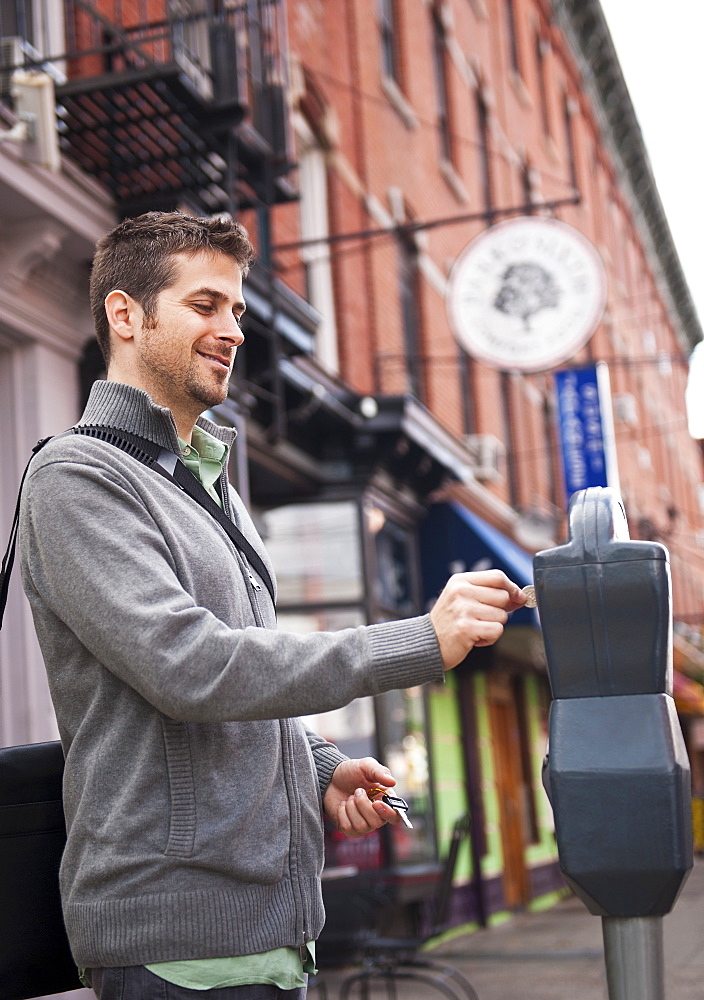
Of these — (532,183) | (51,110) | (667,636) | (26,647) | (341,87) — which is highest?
(532,183)

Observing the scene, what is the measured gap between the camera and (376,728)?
1120 centimetres

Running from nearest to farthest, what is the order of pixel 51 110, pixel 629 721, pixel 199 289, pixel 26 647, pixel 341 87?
pixel 629 721
pixel 199 289
pixel 51 110
pixel 26 647
pixel 341 87

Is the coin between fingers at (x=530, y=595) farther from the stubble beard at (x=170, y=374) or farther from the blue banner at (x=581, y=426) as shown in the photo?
the blue banner at (x=581, y=426)

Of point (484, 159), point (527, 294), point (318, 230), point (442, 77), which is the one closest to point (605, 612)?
point (527, 294)

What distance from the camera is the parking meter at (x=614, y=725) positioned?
2.02 metres

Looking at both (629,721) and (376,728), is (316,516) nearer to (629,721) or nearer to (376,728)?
(376,728)

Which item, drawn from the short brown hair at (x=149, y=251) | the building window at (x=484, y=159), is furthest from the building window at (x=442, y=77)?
the short brown hair at (x=149, y=251)

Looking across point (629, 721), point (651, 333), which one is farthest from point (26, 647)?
point (651, 333)

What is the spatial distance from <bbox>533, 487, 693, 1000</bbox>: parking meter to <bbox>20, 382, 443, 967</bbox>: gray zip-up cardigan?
0.71ft

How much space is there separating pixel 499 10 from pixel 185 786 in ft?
67.7

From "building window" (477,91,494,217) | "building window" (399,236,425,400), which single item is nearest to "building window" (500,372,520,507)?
"building window" (477,91,494,217)

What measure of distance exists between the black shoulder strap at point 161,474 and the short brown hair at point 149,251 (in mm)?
239

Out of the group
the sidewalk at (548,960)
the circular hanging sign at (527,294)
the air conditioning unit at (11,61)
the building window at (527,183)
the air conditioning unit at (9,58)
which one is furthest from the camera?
the building window at (527,183)

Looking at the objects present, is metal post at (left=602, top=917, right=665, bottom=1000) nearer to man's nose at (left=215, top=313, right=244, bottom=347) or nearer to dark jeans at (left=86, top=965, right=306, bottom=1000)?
dark jeans at (left=86, top=965, right=306, bottom=1000)
